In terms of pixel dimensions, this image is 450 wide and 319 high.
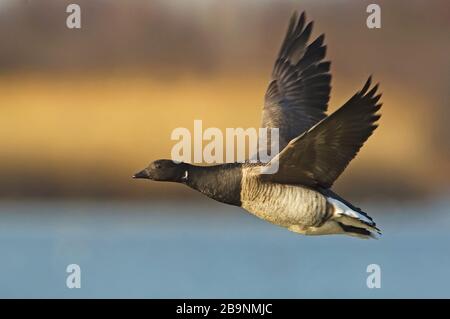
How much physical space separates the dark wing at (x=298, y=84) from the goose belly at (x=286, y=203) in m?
0.55

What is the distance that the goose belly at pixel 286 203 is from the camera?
3.06m

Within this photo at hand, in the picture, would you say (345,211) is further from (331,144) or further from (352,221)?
(331,144)

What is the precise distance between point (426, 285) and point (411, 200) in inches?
44.6

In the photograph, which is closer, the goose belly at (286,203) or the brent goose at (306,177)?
the brent goose at (306,177)

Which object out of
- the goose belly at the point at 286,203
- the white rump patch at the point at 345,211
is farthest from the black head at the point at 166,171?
the white rump patch at the point at 345,211

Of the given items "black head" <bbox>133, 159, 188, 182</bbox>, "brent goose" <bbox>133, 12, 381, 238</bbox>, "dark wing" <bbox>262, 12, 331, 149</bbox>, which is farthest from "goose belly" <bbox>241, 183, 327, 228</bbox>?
"dark wing" <bbox>262, 12, 331, 149</bbox>

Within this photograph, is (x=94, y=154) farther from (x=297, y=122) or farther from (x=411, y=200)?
(x=297, y=122)

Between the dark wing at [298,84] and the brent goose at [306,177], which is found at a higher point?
the dark wing at [298,84]

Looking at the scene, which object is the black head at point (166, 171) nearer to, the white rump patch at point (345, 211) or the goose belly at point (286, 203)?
the goose belly at point (286, 203)

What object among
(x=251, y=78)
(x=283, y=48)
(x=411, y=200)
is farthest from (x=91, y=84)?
(x=283, y=48)

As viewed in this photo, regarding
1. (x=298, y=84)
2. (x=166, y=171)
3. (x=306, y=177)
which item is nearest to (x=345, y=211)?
(x=306, y=177)

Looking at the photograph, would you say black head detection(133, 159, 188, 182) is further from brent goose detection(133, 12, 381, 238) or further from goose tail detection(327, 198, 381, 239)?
goose tail detection(327, 198, 381, 239)

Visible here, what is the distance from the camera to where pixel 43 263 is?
7531mm

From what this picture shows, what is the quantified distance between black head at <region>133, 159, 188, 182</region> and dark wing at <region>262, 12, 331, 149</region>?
0.57 m
